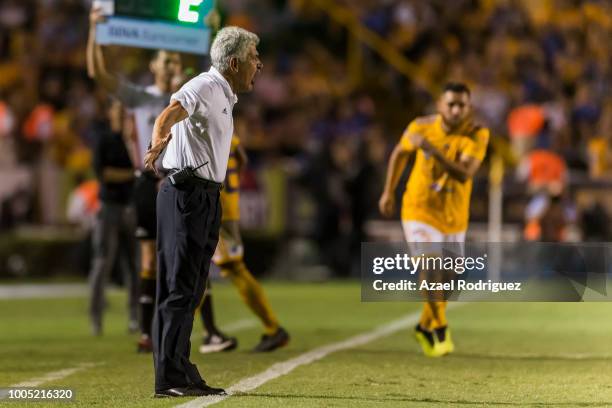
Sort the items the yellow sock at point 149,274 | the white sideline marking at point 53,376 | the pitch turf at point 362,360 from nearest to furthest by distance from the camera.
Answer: the pitch turf at point 362,360 < the white sideline marking at point 53,376 < the yellow sock at point 149,274

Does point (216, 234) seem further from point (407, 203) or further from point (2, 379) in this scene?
point (407, 203)

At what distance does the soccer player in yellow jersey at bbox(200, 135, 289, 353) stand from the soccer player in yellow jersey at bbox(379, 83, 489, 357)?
3.64 ft

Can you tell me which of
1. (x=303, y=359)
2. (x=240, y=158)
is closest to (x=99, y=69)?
(x=240, y=158)

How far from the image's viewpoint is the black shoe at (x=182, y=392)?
8531 millimetres

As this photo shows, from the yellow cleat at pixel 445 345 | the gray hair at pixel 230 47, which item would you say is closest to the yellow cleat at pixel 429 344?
the yellow cleat at pixel 445 345

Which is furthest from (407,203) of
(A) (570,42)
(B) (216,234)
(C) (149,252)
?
(A) (570,42)

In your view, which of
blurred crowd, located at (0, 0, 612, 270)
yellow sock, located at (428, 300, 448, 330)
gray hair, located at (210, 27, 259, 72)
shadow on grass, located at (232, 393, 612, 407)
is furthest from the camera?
blurred crowd, located at (0, 0, 612, 270)

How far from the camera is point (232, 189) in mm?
11812

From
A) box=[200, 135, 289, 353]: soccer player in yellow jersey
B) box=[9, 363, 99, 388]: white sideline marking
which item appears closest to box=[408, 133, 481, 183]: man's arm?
box=[200, 135, 289, 353]: soccer player in yellow jersey

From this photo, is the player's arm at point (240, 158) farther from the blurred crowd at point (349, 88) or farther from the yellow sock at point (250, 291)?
the blurred crowd at point (349, 88)

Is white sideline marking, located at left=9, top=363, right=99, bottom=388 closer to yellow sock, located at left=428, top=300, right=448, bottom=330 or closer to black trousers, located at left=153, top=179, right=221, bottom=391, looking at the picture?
black trousers, located at left=153, top=179, right=221, bottom=391

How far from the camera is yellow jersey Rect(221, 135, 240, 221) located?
38.4 ft

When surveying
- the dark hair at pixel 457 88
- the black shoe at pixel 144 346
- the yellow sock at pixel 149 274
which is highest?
the dark hair at pixel 457 88

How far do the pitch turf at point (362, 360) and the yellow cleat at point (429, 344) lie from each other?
0.10 meters
